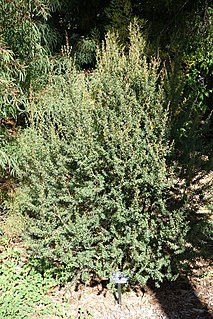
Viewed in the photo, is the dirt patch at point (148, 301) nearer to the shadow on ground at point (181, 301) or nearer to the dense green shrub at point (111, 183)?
the shadow on ground at point (181, 301)

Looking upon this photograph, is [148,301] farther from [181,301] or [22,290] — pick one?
[22,290]

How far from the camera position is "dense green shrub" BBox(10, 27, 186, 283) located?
7.10ft

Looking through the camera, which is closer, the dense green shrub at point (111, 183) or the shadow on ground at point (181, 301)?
the dense green shrub at point (111, 183)

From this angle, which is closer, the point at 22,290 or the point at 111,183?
the point at 111,183

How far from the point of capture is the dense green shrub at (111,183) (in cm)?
216

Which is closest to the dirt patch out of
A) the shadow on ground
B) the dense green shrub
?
the shadow on ground

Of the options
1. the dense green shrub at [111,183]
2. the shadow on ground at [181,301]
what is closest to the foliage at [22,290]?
the dense green shrub at [111,183]

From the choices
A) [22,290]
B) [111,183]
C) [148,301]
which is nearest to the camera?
[111,183]

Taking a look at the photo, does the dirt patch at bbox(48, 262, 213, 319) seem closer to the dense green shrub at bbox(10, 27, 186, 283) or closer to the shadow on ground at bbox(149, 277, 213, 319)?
the shadow on ground at bbox(149, 277, 213, 319)

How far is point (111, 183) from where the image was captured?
7.29 feet

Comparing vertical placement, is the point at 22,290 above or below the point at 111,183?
below

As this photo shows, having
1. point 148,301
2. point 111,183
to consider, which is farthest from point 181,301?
point 111,183

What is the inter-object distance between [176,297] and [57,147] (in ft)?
4.28

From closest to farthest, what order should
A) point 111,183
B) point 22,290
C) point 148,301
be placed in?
point 111,183, point 148,301, point 22,290
